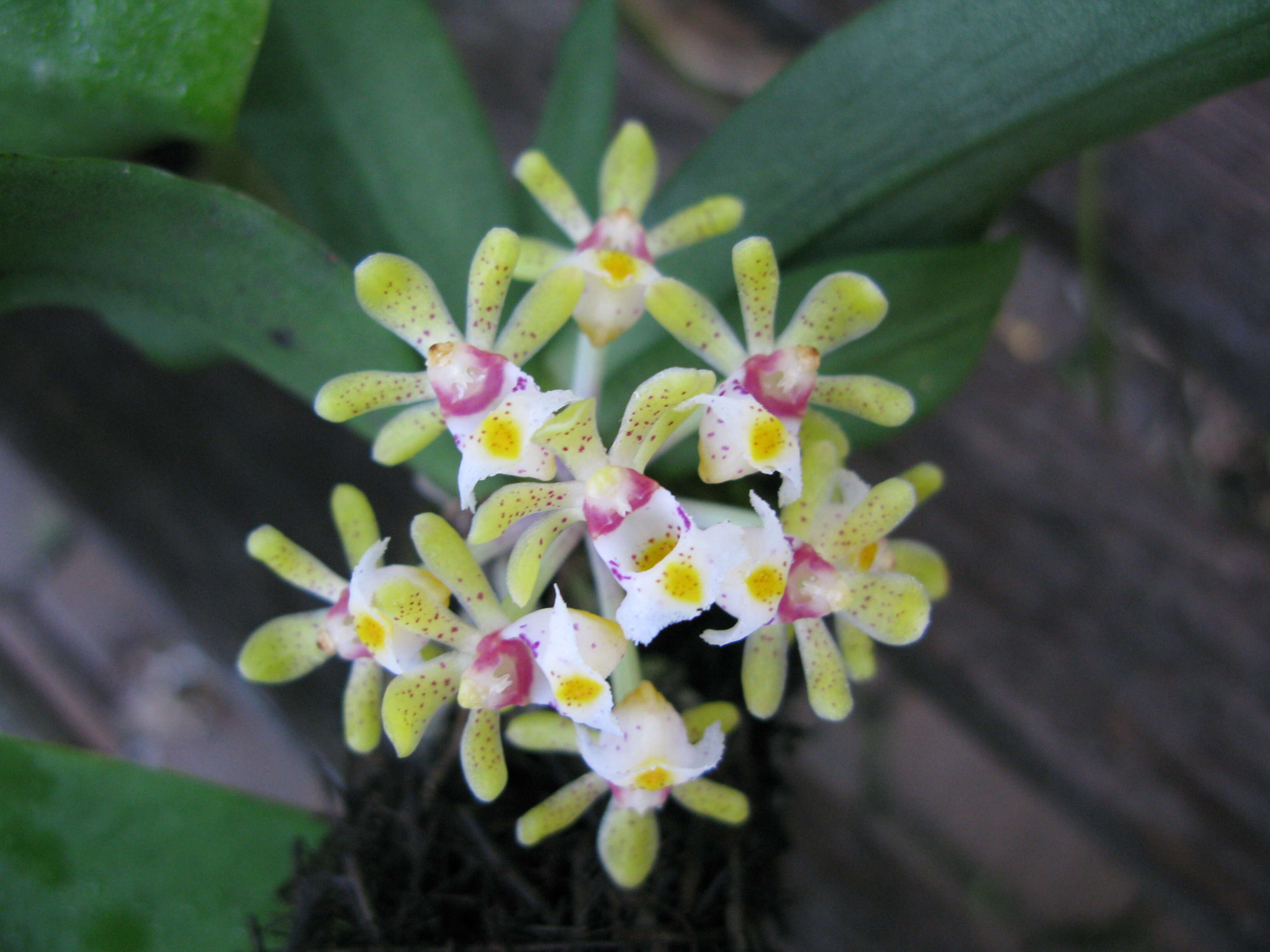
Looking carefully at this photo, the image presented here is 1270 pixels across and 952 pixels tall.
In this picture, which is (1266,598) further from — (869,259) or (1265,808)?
(869,259)

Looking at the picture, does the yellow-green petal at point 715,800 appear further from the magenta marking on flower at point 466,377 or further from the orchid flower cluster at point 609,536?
the magenta marking on flower at point 466,377

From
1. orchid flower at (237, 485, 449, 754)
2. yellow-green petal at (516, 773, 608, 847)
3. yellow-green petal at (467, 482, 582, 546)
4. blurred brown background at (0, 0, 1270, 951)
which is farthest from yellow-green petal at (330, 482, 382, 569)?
blurred brown background at (0, 0, 1270, 951)

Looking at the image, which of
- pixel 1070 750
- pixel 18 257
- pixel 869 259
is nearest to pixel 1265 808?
pixel 1070 750

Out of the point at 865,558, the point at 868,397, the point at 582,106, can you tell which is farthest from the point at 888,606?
the point at 582,106

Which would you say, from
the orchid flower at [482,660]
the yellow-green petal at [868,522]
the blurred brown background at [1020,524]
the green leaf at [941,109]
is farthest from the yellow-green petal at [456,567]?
the blurred brown background at [1020,524]

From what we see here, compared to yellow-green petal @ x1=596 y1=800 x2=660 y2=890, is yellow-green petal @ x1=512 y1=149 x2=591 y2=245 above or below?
above

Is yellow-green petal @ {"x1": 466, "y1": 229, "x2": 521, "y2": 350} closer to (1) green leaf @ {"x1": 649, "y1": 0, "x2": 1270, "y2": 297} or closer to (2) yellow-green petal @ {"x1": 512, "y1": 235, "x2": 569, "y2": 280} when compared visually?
(2) yellow-green petal @ {"x1": 512, "y1": 235, "x2": 569, "y2": 280}

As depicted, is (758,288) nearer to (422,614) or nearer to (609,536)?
(609,536)
